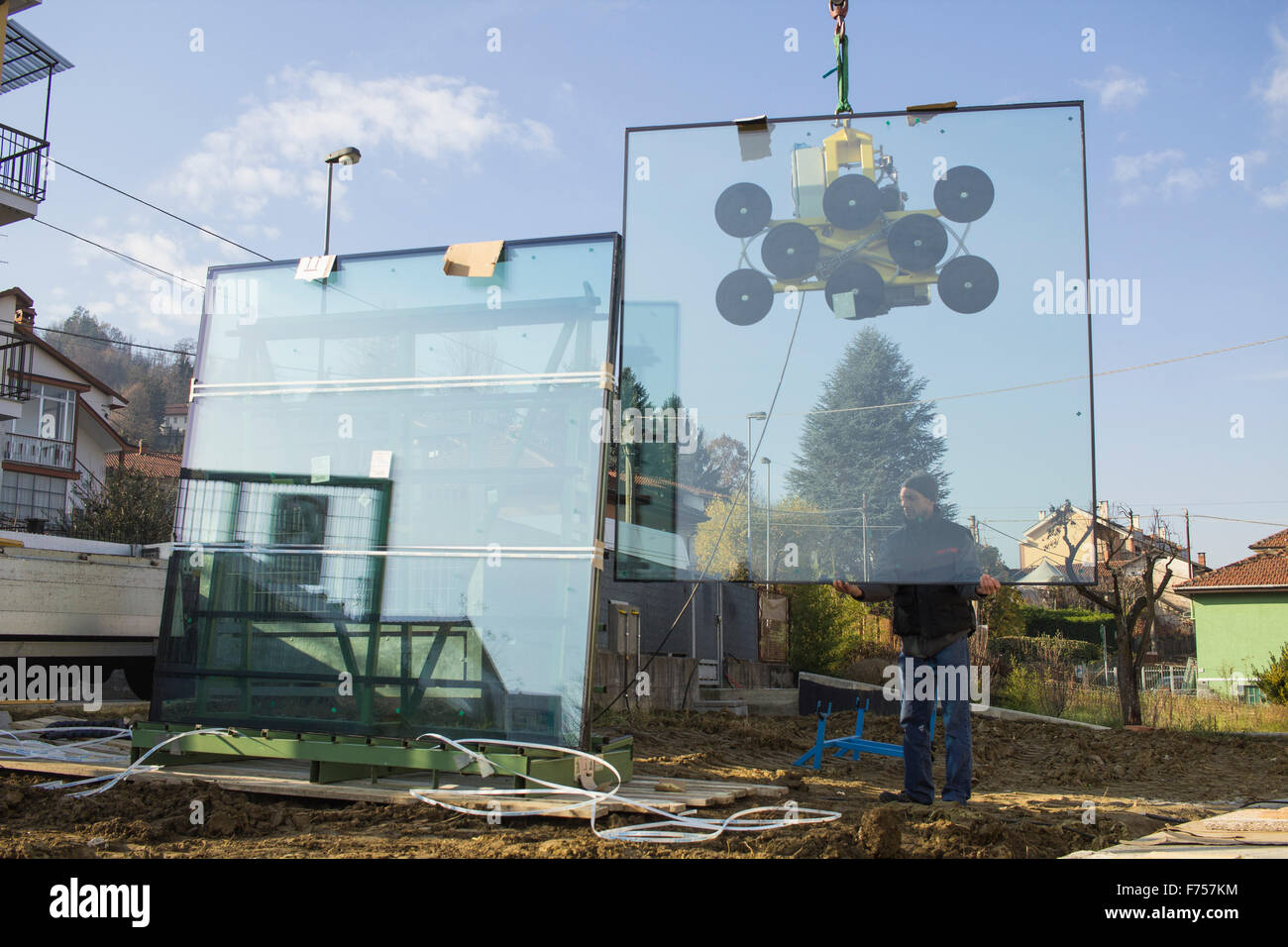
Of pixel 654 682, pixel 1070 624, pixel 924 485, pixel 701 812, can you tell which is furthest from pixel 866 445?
pixel 1070 624

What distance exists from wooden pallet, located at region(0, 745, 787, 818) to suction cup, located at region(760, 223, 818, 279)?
115 inches

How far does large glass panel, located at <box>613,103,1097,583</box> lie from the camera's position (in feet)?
18.2

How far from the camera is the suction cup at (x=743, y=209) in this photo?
19.9 ft

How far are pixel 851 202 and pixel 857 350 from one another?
882 mm

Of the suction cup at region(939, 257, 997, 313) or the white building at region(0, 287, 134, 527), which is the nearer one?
the suction cup at region(939, 257, 997, 313)

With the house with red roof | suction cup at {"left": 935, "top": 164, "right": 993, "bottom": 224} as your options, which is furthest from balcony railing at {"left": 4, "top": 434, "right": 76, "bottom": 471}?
the house with red roof

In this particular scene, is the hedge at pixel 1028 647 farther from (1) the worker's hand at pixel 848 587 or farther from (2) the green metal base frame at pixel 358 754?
(2) the green metal base frame at pixel 358 754

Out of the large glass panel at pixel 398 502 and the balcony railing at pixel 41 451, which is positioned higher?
the balcony railing at pixel 41 451

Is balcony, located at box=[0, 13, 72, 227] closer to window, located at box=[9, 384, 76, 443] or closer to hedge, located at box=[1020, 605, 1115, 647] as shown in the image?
window, located at box=[9, 384, 76, 443]

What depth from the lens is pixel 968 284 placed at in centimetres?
571

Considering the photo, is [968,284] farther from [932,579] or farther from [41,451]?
[41,451]

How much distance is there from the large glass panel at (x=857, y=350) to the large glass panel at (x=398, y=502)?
0.55 metres

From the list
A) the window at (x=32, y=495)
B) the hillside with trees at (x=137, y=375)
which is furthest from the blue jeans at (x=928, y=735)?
the hillside with trees at (x=137, y=375)
